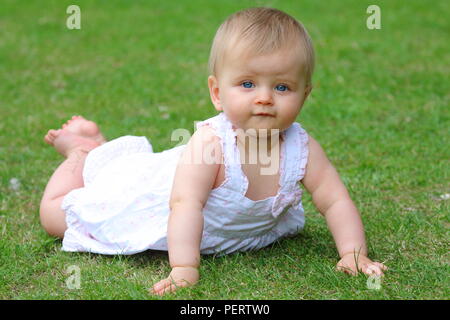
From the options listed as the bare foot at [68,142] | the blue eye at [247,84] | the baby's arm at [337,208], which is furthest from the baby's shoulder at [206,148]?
the bare foot at [68,142]

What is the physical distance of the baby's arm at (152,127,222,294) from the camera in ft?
7.80

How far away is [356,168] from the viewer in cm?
375

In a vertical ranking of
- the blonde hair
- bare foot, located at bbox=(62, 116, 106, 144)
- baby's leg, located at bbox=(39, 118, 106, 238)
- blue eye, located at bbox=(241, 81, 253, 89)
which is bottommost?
baby's leg, located at bbox=(39, 118, 106, 238)

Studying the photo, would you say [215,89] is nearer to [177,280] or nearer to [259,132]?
[259,132]

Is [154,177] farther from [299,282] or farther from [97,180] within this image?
[299,282]

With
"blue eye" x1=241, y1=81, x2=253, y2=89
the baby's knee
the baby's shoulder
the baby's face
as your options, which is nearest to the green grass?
the baby's knee

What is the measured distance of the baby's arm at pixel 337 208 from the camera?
2.53 metres

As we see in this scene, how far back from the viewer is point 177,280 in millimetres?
2352

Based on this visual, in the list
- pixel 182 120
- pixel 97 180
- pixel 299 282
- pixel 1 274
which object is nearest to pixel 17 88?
pixel 182 120

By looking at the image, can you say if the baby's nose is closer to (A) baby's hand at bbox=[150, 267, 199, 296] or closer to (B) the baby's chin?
(B) the baby's chin

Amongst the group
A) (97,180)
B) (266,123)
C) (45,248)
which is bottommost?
(45,248)

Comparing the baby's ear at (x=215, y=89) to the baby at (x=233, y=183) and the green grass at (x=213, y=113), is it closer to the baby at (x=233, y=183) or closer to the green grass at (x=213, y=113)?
the baby at (x=233, y=183)
